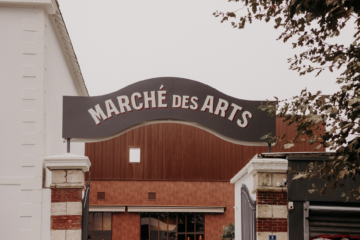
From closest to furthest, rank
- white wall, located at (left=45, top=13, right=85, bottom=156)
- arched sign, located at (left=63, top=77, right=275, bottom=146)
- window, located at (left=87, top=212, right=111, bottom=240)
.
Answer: arched sign, located at (left=63, top=77, right=275, bottom=146) < white wall, located at (left=45, top=13, right=85, bottom=156) < window, located at (left=87, top=212, right=111, bottom=240)

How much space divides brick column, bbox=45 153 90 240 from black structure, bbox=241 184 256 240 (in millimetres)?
3613

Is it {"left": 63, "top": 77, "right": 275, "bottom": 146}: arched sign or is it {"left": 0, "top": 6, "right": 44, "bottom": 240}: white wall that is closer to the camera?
{"left": 0, "top": 6, "right": 44, "bottom": 240}: white wall

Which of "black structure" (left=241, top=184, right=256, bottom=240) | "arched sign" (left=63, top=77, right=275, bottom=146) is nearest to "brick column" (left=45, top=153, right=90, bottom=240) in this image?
"arched sign" (left=63, top=77, right=275, bottom=146)

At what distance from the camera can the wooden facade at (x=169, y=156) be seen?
25531mm

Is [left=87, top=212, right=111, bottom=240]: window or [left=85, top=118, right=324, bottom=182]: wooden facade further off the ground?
[left=85, top=118, right=324, bottom=182]: wooden facade

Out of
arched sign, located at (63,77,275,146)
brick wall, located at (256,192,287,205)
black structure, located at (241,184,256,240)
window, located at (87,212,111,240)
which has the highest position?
arched sign, located at (63,77,275,146)

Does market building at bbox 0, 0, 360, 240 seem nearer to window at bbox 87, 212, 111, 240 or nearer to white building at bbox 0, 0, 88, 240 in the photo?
white building at bbox 0, 0, 88, 240

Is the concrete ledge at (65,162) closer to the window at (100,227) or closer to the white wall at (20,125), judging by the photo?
the white wall at (20,125)

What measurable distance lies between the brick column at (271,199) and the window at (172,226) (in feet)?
52.1

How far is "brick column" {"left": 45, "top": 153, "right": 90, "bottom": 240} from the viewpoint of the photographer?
966 cm

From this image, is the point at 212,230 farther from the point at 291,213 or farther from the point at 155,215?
the point at 291,213

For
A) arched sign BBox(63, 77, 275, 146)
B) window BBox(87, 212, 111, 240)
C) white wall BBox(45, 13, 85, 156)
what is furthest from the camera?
window BBox(87, 212, 111, 240)

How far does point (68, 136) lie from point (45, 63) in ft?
5.83

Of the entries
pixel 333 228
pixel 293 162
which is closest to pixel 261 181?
pixel 293 162
